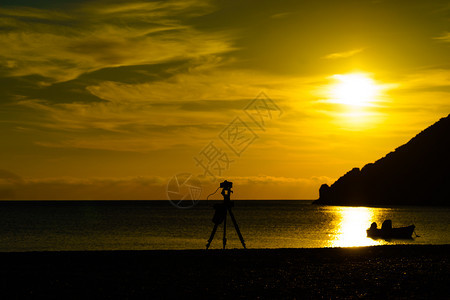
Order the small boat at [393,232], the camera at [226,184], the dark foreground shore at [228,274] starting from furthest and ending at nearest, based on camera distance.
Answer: the small boat at [393,232] < the camera at [226,184] < the dark foreground shore at [228,274]

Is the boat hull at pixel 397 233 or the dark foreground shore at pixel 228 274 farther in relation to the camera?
the boat hull at pixel 397 233

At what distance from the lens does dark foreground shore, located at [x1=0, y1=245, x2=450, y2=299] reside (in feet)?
62.4

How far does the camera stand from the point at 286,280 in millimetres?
21438

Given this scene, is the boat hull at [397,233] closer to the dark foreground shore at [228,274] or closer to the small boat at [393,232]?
the small boat at [393,232]

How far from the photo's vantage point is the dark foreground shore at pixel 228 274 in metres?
19.0

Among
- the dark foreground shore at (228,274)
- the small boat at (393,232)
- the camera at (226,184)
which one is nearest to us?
the dark foreground shore at (228,274)

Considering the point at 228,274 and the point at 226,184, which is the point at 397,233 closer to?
the point at 226,184

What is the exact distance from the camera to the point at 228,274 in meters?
23.0

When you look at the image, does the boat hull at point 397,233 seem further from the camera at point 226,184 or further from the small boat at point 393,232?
the camera at point 226,184

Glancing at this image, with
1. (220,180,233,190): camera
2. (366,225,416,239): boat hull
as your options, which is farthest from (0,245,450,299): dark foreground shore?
(366,225,416,239): boat hull

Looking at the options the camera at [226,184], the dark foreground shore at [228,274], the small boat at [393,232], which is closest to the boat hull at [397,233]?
the small boat at [393,232]

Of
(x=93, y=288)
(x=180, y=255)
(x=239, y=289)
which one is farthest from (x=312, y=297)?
(x=180, y=255)

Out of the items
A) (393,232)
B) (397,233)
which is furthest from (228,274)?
(397,233)

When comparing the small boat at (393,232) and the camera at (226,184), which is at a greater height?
the camera at (226,184)
